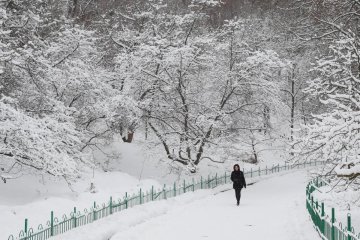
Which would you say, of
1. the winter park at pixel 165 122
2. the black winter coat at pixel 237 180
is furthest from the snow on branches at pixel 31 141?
the black winter coat at pixel 237 180

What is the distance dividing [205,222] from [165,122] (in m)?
14.0

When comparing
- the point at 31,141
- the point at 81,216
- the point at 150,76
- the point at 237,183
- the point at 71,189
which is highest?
the point at 150,76

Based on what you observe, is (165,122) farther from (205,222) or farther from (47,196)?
(205,222)

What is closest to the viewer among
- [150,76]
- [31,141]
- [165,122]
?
[31,141]

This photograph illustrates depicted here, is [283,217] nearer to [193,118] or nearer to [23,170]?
[23,170]

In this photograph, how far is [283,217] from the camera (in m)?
14.3

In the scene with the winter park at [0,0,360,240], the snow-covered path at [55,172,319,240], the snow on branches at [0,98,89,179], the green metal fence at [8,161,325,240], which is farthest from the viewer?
the snow on branches at [0,98,89,179]

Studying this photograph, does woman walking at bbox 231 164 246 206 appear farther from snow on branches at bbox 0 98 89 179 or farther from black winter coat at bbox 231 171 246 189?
snow on branches at bbox 0 98 89 179

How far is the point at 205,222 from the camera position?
541 inches

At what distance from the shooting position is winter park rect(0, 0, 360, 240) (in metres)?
12.1

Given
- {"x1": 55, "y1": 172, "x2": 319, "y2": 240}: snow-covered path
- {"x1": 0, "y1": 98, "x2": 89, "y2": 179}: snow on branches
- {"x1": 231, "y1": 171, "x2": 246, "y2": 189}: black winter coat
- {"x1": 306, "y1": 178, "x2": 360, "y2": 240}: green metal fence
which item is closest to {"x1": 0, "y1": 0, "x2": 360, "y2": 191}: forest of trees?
{"x1": 0, "y1": 98, "x2": 89, "y2": 179}: snow on branches

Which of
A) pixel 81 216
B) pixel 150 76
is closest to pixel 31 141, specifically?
pixel 81 216

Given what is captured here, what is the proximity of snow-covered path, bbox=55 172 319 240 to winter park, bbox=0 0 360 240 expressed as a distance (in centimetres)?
6

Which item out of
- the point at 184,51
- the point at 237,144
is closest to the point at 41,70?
the point at 184,51
